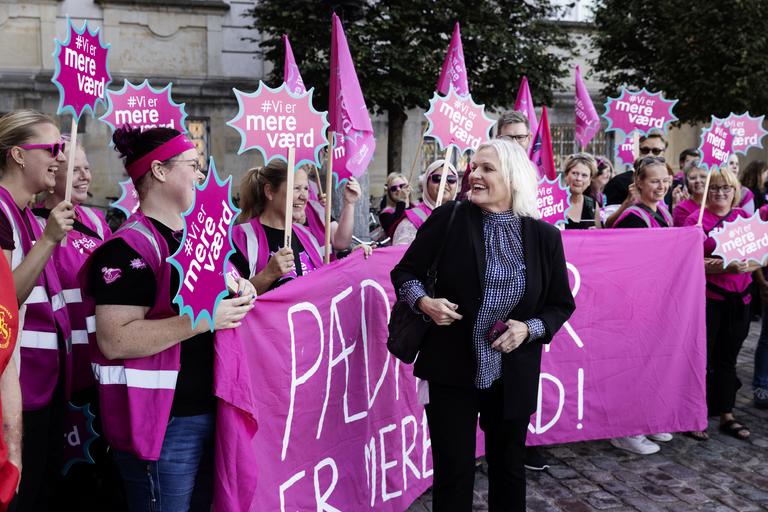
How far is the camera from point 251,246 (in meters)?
3.77

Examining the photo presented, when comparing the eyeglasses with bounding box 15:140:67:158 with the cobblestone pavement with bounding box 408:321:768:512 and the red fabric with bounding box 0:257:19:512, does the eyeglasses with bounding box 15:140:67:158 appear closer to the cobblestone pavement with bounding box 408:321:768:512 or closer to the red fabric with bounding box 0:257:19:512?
the red fabric with bounding box 0:257:19:512

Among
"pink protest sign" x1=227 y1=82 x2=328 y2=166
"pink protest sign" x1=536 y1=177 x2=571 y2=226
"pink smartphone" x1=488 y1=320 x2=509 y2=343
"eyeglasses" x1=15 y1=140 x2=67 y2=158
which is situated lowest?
"pink smartphone" x1=488 y1=320 x2=509 y2=343

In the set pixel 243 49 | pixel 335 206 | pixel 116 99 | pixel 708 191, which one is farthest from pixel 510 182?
pixel 243 49

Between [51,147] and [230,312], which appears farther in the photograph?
[51,147]

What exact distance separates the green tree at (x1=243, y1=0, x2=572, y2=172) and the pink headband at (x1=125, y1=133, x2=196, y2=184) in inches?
443

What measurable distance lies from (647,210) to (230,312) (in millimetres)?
3601

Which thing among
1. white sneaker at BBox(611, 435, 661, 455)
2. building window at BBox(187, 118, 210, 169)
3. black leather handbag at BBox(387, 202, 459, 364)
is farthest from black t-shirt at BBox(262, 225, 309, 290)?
building window at BBox(187, 118, 210, 169)

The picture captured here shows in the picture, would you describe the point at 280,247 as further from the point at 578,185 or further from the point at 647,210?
the point at 578,185

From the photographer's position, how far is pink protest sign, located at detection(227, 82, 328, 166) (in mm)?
3662

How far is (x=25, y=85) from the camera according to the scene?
52.2 ft

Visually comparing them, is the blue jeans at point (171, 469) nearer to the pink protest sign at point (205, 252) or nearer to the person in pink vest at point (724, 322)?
the pink protest sign at point (205, 252)

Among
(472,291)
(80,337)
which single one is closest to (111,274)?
(80,337)

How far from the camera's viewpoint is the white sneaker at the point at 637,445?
16.8 ft

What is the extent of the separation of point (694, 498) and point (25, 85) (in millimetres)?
15515
